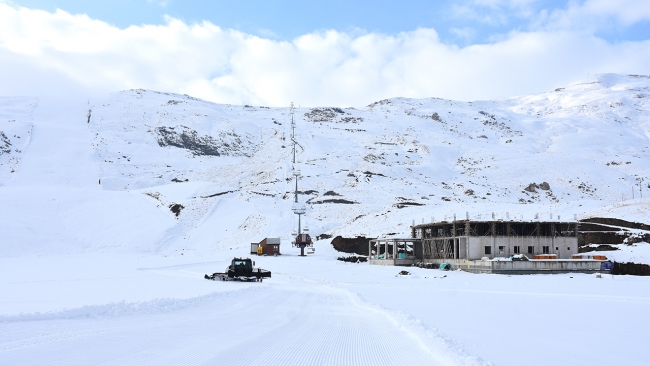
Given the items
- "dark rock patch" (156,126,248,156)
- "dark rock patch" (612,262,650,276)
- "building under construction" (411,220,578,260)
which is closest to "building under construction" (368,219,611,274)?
"building under construction" (411,220,578,260)

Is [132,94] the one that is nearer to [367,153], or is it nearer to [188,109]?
[188,109]

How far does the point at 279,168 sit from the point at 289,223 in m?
35.7

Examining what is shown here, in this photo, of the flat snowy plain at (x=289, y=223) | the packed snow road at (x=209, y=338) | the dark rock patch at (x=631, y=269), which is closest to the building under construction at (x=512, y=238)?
the flat snowy plain at (x=289, y=223)

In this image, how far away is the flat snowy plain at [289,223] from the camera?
31.6 ft

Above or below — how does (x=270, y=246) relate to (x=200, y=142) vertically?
below

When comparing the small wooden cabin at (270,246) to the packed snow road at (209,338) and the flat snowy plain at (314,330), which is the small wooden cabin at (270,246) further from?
the packed snow road at (209,338)

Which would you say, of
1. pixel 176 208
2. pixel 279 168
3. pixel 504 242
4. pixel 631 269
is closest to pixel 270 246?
pixel 176 208

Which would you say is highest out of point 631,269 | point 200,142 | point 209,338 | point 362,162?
point 200,142

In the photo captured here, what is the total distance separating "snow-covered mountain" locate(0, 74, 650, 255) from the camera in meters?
61.2

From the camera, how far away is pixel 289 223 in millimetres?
67062

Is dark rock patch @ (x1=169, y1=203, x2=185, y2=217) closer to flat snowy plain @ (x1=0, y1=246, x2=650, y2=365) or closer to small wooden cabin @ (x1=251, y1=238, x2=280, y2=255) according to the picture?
small wooden cabin @ (x1=251, y1=238, x2=280, y2=255)

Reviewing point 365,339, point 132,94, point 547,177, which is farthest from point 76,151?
point 365,339

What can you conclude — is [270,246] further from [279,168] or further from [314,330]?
[279,168]

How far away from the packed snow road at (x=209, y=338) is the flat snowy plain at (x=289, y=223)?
67mm
